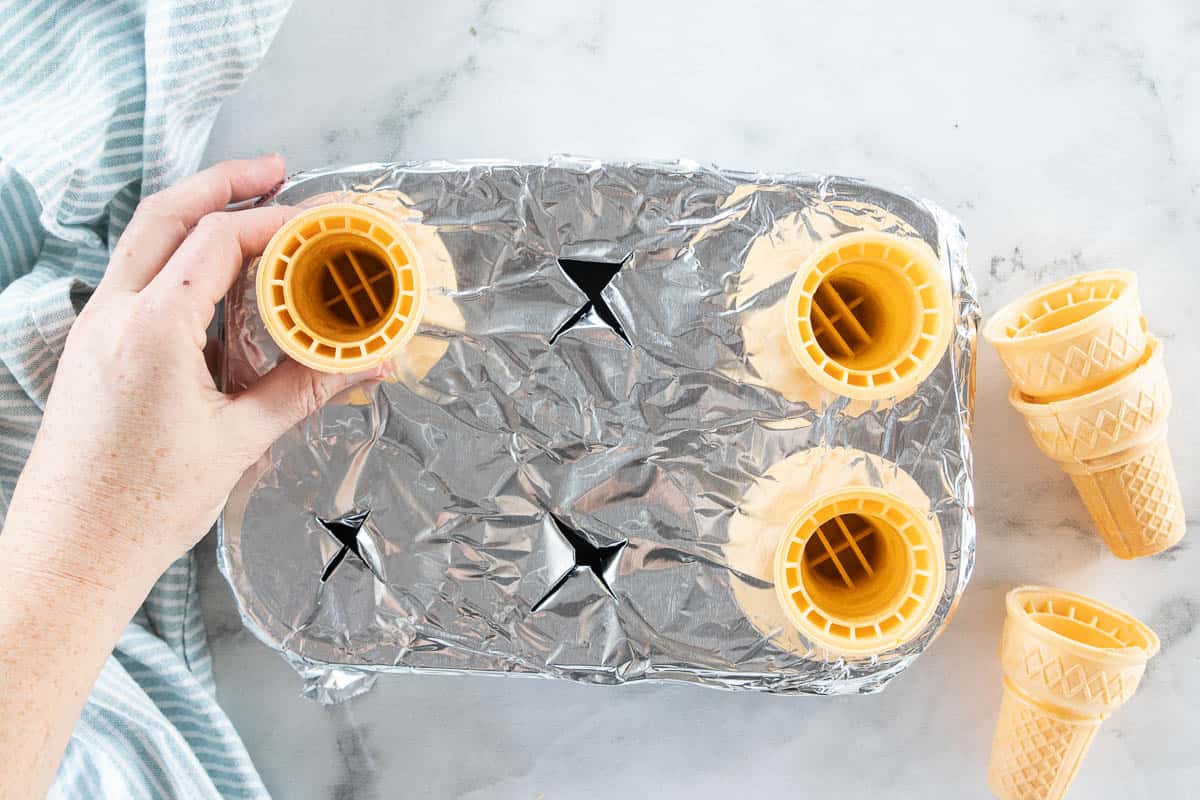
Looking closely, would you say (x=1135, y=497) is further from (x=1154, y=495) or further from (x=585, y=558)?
(x=585, y=558)

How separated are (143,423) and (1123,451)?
82 cm

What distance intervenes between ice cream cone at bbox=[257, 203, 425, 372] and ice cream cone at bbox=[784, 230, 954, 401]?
282 mm

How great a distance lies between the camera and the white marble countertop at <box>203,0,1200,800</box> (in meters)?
0.87

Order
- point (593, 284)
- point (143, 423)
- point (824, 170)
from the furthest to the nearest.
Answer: point (824, 170)
point (593, 284)
point (143, 423)

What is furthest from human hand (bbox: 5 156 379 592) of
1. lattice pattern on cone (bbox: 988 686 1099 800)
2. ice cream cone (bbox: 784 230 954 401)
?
lattice pattern on cone (bbox: 988 686 1099 800)

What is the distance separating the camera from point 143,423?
Result: 613 mm

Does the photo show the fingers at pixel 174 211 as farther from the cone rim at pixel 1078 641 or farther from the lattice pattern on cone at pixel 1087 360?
the cone rim at pixel 1078 641

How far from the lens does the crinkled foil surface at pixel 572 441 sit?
706 millimetres

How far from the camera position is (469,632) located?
0.72m

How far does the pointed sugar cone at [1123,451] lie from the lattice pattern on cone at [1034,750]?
190 mm

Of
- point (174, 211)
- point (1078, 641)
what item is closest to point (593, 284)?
point (174, 211)

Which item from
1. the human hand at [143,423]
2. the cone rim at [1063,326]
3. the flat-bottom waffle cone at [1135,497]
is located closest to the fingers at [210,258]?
the human hand at [143,423]

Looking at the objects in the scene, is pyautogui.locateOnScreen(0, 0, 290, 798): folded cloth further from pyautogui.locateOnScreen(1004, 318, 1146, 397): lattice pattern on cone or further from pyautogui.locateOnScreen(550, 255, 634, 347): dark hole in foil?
pyautogui.locateOnScreen(1004, 318, 1146, 397): lattice pattern on cone

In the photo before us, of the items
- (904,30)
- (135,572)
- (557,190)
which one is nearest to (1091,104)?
(904,30)
